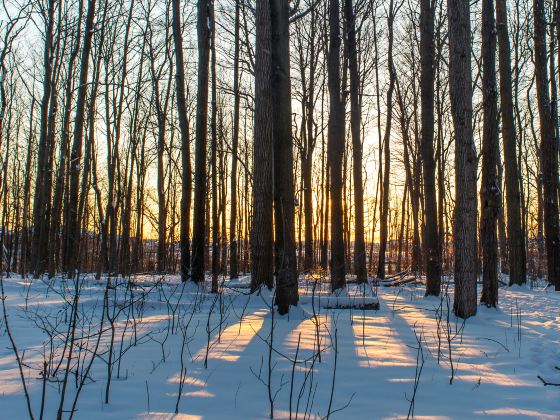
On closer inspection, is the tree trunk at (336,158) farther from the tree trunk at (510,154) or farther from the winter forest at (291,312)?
the tree trunk at (510,154)

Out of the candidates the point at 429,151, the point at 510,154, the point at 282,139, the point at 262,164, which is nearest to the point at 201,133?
the point at 262,164

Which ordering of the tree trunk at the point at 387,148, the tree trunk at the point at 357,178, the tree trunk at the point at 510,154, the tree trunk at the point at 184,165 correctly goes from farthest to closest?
the tree trunk at the point at 387,148, the tree trunk at the point at 357,178, the tree trunk at the point at 510,154, the tree trunk at the point at 184,165

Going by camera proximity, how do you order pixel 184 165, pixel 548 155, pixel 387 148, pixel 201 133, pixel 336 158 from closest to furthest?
1. pixel 336 158
2. pixel 201 133
3. pixel 184 165
4. pixel 548 155
5. pixel 387 148

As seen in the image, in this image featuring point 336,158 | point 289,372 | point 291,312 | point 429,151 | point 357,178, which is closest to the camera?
point 289,372

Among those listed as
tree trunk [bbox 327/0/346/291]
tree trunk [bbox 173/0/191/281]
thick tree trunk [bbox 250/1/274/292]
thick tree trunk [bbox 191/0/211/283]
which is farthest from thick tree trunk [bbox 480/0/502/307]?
tree trunk [bbox 173/0/191/281]

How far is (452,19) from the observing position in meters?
5.91

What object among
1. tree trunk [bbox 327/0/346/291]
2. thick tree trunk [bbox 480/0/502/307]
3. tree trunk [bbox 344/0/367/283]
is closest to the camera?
thick tree trunk [bbox 480/0/502/307]

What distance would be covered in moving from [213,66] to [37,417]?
39.1 ft

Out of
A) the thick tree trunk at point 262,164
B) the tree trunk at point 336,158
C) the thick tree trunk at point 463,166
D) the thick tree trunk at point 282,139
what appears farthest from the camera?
the tree trunk at point 336,158

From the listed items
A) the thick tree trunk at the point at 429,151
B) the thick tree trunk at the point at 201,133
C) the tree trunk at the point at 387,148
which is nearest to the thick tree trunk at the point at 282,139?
the thick tree trunk at the point at 429,151

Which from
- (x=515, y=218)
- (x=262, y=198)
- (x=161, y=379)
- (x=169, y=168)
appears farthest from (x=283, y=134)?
(x=169, y=168)

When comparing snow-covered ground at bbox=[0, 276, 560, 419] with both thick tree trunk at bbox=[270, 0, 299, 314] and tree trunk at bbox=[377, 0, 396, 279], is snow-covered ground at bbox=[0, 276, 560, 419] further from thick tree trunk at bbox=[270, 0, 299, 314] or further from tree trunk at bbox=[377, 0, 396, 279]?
tree trunk at bbox=[377, 0, 396, 279]

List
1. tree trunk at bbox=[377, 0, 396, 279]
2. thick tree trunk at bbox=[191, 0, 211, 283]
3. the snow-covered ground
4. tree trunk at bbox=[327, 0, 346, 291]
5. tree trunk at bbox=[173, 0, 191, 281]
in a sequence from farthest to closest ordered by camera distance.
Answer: tree trunk at bbox=[377, 0, 396, 279]
tree trunk at bbox=[173, 0, 191, 281]
thick tree trunk at bbox=[191, 0, 211, 283]
tree trunk at bbox=[327, 0, 346, 291]
the snow-covered ground

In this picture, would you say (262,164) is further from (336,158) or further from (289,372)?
(289,372)
